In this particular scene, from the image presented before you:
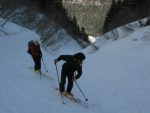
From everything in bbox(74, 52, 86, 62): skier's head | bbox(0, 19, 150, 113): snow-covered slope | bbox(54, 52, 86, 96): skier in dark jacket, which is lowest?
bbox(0, 19, 150, 113): snow-covered slope

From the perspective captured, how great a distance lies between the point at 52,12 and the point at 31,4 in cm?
369

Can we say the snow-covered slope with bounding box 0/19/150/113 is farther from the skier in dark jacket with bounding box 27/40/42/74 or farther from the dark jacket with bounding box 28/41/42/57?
the dark jacket with bounding box 28/41/42/57

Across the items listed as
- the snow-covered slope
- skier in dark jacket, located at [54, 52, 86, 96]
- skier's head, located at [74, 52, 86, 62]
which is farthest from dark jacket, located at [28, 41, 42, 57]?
skier's head, located at [74, 52, 86, 62]

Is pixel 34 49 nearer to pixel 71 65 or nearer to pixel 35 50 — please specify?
pixel 35 50

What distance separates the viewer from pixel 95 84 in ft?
65.6

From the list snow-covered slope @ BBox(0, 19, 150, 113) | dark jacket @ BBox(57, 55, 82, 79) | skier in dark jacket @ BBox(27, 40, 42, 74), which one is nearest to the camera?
snow-covered slope @ BBox(0, 19, 150, 113)

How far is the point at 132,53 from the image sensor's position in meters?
27.7

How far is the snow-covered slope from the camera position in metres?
12.4

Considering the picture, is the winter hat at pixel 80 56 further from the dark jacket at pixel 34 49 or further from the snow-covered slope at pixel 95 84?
the dark jacket at pixel 34 49

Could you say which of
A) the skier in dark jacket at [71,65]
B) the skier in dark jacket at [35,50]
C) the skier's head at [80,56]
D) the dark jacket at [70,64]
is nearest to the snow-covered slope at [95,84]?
the skier in dark jacket at [35,50]

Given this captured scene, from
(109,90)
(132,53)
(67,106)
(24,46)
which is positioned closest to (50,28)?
(24,46)

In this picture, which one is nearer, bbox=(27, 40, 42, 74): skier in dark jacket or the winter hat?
the winter hat

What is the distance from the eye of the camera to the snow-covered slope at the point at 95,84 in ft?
40.7

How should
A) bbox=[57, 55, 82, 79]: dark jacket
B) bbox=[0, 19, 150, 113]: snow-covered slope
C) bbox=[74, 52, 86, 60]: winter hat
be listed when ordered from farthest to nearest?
1. bbox=[57, 55, 82, 79]: dark jacket
2. bbox=[74, 52, 86, 60]: winter hat
3. bbox=[0, 19, 150, 113]: snow-covered slope
